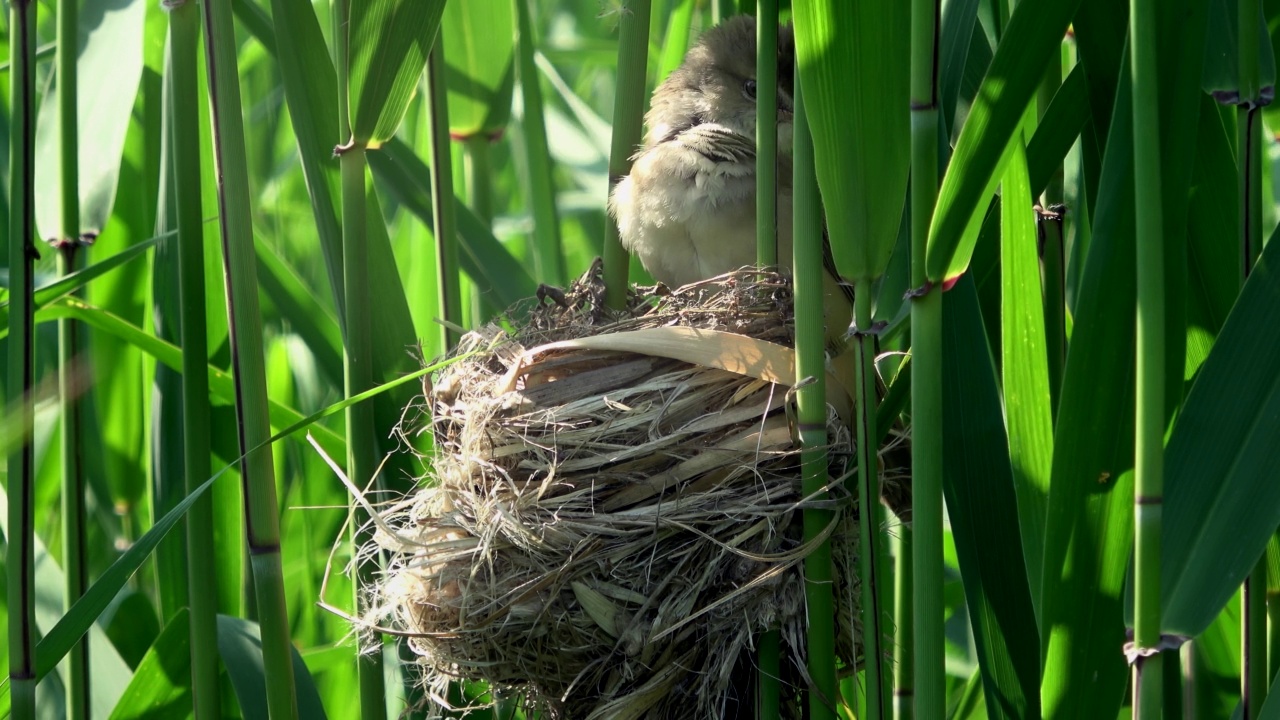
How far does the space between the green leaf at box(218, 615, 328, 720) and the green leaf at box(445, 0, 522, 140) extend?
845mm

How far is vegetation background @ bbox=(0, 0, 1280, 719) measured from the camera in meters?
1.02

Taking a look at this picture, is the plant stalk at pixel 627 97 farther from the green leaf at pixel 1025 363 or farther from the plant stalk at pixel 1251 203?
the plant stalk at pixel 1251 203

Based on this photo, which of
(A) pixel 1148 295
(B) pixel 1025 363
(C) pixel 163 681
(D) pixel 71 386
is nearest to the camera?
(A) pixel 1148 295

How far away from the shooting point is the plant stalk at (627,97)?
55.9 inches

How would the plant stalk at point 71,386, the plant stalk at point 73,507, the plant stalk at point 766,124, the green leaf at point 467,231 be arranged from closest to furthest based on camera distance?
1. the plant stalk at point 766,124
2. the plant stalk at point 71,386
3. the plant stalk at point 73,507
4. the green leaf at point 467,231

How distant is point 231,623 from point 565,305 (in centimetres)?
58

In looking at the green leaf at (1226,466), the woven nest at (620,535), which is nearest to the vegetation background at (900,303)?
the green leaf at (1226,466)

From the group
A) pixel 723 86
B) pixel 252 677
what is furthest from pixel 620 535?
pixel 723 86

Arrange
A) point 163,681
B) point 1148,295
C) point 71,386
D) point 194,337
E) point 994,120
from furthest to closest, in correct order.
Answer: point 163,681, point 71,386, point 194,337, point 994,120, point 1148,295

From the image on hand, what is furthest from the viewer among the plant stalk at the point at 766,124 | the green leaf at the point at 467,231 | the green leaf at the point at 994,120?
the green leaf at the point at 467,231

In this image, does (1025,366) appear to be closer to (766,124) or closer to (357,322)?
(766,124)

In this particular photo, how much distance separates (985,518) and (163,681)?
1.01m

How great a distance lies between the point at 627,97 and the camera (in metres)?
1.48

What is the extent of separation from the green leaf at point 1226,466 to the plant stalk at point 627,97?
711 mm
